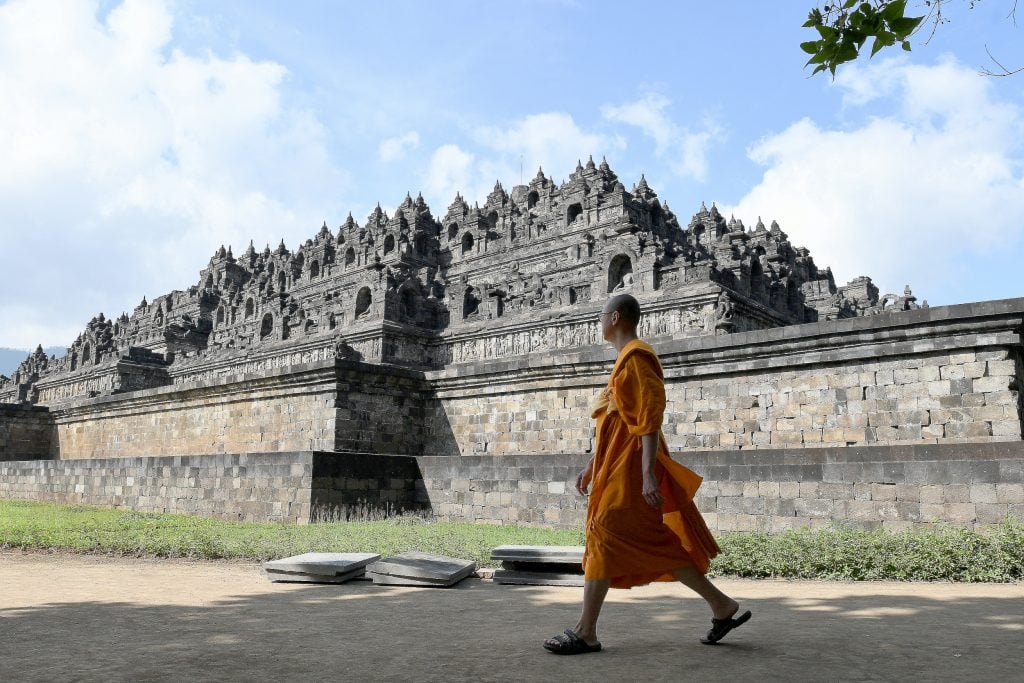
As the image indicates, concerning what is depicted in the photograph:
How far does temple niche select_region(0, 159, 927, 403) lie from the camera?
931 inches

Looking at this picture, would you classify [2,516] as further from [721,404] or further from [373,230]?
[373,230]

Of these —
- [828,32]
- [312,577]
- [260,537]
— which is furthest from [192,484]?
[828,32]

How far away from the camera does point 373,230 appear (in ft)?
156

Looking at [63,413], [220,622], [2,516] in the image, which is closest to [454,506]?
[220,622]

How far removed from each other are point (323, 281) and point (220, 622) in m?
42.6

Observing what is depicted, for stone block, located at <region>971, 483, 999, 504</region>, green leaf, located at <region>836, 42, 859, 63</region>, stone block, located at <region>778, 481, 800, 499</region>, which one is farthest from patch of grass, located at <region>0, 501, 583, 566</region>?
green leaf, located at <region>836, 42, 859, 63</region>

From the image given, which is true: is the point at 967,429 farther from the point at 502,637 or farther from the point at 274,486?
the point at 274,486

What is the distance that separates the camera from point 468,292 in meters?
28.1

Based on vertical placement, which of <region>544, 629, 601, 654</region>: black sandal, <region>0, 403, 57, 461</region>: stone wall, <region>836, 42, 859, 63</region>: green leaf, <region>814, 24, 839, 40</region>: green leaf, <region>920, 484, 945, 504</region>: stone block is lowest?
<region>544, 629, 601, 654</region>: black sandal

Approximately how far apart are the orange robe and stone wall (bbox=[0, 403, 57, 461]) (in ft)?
82.8

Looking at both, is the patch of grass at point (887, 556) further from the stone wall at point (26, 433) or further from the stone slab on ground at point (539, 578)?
the stone wall at point (26, 433)

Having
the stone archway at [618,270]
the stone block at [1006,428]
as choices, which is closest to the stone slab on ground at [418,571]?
the stone block at [1006,428]

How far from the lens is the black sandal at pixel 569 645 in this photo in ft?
12.7

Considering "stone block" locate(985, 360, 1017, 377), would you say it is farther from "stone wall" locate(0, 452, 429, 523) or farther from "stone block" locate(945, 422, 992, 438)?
"stone wall" locate(0, 452, 429, 523)
